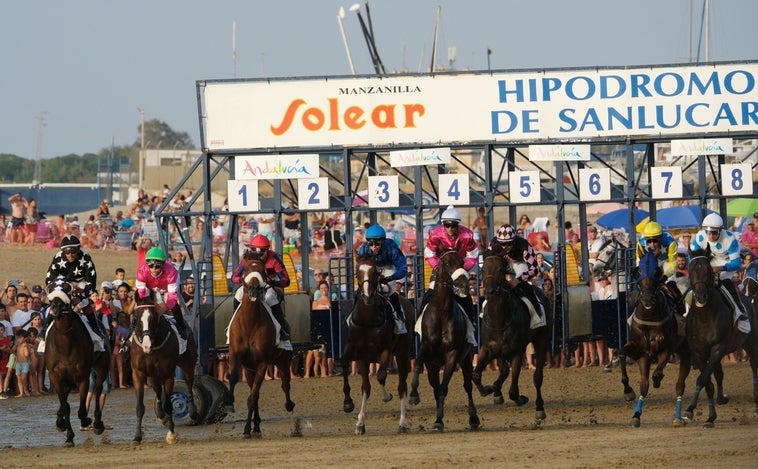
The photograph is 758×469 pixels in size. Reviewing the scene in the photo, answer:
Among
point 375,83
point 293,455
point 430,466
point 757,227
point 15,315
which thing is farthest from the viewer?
point 757,227

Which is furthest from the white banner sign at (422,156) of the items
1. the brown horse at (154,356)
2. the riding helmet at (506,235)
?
the brown horse at (154,356)

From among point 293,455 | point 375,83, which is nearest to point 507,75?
point 375,83

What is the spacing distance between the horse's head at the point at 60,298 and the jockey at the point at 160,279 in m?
0.78

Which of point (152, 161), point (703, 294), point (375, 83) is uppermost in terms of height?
point (152, 161)

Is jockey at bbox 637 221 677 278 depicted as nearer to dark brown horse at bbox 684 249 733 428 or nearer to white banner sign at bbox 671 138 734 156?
dark brown horse at bbox 684 249 733 428

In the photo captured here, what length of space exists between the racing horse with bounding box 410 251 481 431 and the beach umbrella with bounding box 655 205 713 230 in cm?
1504

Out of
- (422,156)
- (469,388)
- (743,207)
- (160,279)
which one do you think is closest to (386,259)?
(469,388)

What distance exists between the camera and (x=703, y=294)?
16.2 metres

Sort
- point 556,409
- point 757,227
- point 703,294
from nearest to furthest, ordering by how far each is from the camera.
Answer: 1. point 703,294
2. point 556,409
3. point 757,227

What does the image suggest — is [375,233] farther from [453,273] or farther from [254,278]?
[254,278]

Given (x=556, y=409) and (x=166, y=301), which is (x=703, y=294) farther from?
(x=166, y=301)

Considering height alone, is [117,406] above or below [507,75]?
below

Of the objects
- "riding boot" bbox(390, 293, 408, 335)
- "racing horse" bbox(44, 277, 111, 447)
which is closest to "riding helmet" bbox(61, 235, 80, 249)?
"racing horse" bbox(44, 277, 111, 447)

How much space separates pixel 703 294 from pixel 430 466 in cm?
471
